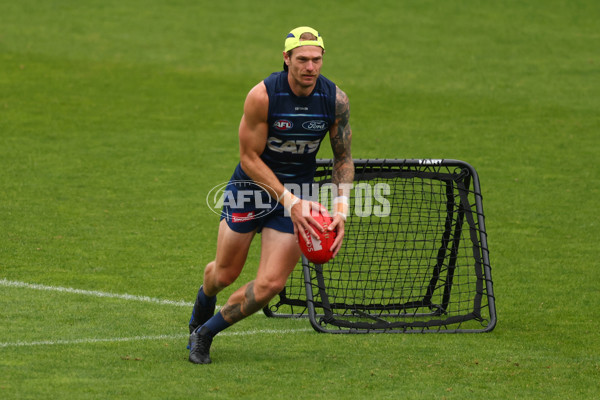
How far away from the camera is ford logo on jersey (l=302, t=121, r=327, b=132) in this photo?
6652mm

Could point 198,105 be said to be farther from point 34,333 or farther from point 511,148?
point 34,333

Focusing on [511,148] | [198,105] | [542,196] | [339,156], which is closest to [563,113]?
[511,148]

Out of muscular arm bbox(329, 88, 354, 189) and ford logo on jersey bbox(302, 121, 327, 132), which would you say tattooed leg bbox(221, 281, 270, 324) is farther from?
ford logo on jersey bbox(302, 121, 327, 132)

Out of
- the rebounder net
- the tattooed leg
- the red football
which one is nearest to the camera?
the red football

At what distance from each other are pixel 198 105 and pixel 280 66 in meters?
3.08

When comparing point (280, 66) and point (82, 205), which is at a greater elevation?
point (280, 66)

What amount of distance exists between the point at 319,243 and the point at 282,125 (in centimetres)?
86

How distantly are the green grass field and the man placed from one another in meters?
0.59

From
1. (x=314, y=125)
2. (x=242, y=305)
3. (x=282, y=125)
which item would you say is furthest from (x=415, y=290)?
(x=282, y=125)

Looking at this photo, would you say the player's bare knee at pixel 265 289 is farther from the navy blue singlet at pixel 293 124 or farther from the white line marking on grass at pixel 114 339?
the white line marking on grass at pixel 114 339

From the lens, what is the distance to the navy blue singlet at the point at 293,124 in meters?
6.61

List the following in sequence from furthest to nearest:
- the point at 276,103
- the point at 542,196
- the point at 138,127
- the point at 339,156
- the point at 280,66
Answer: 1. the point at 280,66
2. the point at 138,127
3. the point at 542,196
4. the point at 339,156
5. the point at 276,103

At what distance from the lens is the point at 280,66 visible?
20953 mm

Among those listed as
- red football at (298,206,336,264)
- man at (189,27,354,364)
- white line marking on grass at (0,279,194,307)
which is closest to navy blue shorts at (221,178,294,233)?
man at (189,27,354,364)
